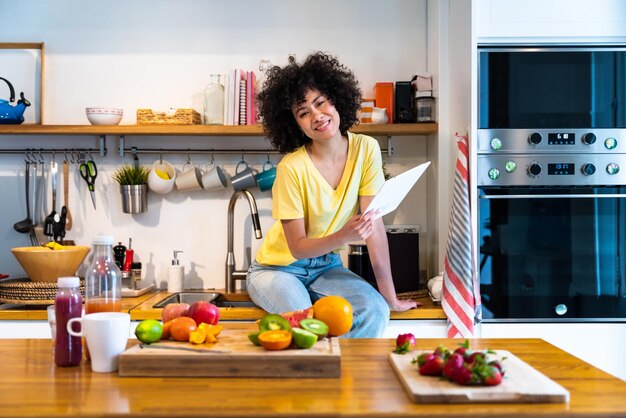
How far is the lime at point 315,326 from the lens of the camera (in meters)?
1.75

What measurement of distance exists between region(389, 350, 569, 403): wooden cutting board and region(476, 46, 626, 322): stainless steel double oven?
59.4 inches

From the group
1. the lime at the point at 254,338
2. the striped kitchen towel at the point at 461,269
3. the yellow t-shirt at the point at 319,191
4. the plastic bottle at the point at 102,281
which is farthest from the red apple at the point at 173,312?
the striped kitchen towel at the point at 461,269

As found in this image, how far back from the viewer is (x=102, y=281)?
1.78 m

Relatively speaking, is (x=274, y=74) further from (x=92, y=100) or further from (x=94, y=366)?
(x=94, y=366)

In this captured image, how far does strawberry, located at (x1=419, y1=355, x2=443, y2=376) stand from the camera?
60.9 inches

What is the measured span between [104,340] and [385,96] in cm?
213

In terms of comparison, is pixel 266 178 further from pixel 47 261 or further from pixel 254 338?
pixel 254 338

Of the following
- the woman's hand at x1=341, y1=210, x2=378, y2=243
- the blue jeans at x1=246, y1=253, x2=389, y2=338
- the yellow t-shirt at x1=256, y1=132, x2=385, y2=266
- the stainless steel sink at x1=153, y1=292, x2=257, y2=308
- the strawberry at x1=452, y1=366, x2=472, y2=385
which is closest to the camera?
the strawberry at x1=452, y1=366, x2=472, y2=385

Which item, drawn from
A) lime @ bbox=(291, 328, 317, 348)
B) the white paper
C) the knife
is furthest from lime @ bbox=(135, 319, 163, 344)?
the white paper

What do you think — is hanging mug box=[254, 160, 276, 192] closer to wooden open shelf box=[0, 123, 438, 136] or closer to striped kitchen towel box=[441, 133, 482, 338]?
wooden open shelf box=[0, 123, 438, 136]

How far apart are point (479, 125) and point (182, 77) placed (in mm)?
1443

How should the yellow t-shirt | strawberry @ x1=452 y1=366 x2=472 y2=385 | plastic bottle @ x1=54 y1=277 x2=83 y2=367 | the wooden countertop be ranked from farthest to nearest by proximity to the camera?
1. the yellow t-shirt
2. plastic bottle @ x1=54 y1=277 x2=83 y2=367
3. strawberry @ x1=452 y1=366 x2=472 y2=385
4. the wooden countertop

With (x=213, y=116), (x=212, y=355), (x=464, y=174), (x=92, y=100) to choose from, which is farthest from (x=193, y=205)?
(x=212, y=355)

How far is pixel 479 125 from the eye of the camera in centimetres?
301
